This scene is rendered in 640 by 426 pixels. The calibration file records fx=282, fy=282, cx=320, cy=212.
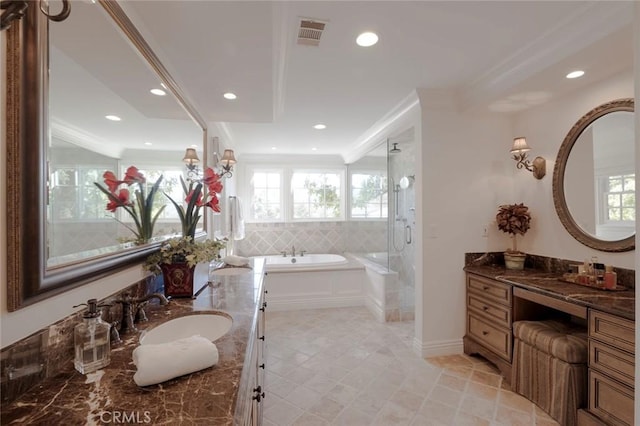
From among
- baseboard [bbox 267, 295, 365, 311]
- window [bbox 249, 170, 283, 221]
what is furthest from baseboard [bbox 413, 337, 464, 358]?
window [bbox 249, 170, 283, 221]

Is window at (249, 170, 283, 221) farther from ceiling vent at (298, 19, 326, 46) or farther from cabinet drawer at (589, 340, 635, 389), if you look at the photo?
cabinet drawer at (589, 340, 635, 389)

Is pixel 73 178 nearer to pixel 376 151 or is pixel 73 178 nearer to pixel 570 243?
pixel 570 243

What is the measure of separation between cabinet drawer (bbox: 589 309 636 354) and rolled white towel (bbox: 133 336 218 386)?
82.8 inches

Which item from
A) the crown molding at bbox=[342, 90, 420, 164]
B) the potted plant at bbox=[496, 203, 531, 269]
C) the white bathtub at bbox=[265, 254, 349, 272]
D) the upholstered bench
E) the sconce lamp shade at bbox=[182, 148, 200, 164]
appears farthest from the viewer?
the white bathtub at bbox=[265, 254, 349, 272]

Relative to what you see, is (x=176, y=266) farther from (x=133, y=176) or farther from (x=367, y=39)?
(x=367, y=39)

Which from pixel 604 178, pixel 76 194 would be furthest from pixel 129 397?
pixel 604 178

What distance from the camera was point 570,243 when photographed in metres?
A: 2.41

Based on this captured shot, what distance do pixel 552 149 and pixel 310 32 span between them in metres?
2.38

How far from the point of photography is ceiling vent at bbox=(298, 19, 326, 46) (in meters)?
1.69

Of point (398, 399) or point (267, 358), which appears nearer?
point (398, 399)

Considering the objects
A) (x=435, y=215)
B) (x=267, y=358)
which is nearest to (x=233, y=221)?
(x=267, y=358)

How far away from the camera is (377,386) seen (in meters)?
2.30

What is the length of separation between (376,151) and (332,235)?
1832 millimetres

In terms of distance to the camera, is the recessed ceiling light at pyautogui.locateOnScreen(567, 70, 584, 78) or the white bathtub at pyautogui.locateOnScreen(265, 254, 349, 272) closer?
the recessed ceiling light at pyautogui.locateOnScreen(567, 70, 584, 78)
